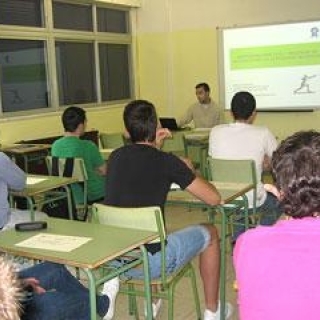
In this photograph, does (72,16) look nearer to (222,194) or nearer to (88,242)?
(222,194)

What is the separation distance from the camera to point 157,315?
3.10 metres

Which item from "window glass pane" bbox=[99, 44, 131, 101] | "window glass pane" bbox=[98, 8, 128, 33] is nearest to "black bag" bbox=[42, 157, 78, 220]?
"window glass pane" bbox=[99, 44, 131, 101]

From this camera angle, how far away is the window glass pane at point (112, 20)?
8.23 m

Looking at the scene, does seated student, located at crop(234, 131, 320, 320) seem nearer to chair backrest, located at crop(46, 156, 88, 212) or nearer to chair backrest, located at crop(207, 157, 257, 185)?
chair backrest, located at crop(207, 157, 257, 185)

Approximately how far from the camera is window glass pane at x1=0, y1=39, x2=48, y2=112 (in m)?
6.65

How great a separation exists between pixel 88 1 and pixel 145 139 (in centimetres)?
558

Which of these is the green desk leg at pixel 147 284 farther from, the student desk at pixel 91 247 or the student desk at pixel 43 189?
the student desk at pixel 43 189

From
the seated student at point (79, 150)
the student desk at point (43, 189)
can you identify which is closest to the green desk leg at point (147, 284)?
the student desk at point (43, 189)

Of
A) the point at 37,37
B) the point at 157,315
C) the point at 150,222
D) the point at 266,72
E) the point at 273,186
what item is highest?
the point at 37,37

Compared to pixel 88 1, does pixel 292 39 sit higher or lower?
lower

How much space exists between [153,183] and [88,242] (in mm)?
574

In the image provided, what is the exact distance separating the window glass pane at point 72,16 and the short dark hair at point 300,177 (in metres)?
6.41

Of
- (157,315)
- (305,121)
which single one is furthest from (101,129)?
(157,315)

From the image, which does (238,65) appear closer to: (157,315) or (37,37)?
(37,37)
